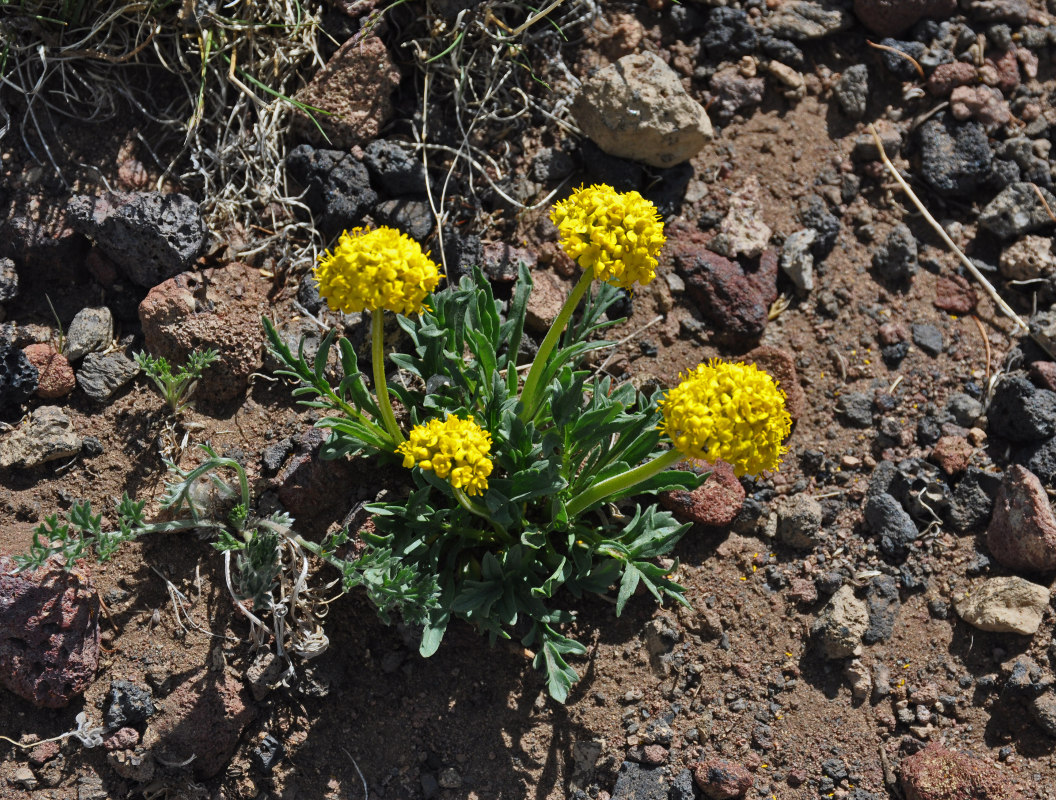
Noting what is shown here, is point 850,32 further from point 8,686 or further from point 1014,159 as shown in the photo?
point 8,686

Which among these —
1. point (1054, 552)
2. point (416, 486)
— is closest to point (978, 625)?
point (1054, 552)

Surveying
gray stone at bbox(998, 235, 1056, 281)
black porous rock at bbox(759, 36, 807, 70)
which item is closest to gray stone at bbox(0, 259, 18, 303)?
black porous rock at bbox(759, 36, 807, 70)

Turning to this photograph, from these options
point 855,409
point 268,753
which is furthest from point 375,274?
point 855,409

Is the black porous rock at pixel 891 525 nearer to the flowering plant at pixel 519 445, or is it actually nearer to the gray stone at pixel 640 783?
the flowering plant at pixel 519 445

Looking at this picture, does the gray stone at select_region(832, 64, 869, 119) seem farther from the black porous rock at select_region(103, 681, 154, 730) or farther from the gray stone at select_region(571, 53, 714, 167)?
the black porous rock at select_region(103, 681, 154, 730)

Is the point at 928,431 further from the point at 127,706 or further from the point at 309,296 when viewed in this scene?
the point at 127,706

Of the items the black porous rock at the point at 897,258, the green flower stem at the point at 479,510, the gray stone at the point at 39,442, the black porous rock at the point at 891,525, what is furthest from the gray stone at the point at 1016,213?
the gray stone at the point at 39,442

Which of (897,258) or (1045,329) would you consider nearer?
(1045,329)
